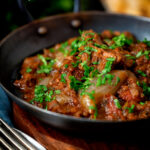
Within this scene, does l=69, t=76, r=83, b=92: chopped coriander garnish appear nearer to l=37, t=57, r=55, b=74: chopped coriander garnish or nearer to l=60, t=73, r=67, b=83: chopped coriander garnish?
l=60, t=73, r=67, b=83: chopped coriander garnish

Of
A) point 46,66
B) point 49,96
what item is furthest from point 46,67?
point 49,96

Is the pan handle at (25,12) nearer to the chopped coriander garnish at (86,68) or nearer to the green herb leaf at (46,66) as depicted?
the green herb leaf at (46,66)

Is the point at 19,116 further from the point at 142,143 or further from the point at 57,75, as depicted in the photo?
the point at 142,143

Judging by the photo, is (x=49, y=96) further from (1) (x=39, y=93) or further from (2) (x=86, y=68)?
(2) (x=86, y=68)

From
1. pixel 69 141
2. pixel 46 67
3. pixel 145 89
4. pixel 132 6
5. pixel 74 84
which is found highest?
pixel 132 6

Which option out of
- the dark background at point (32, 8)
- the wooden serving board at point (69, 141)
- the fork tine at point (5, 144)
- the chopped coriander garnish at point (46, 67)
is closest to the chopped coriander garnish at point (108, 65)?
the wooden serving board at point (69, 141)

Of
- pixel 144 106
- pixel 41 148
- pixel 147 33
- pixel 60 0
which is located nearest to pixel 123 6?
pixel 60 0
